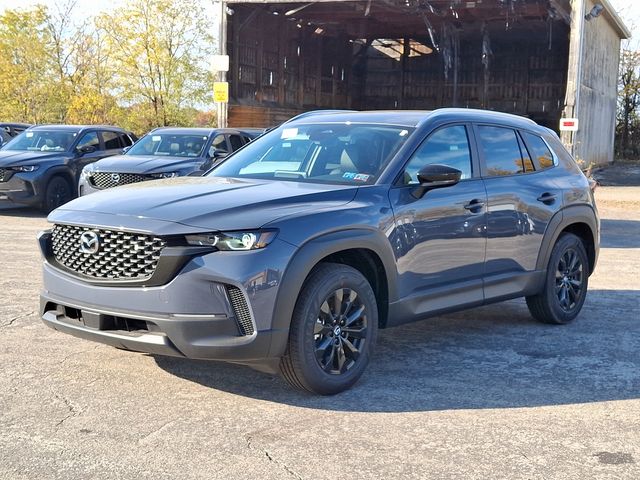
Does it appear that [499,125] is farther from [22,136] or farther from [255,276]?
[22,136]

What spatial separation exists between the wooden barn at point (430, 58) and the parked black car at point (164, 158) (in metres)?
10.9

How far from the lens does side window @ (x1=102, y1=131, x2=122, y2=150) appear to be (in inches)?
655

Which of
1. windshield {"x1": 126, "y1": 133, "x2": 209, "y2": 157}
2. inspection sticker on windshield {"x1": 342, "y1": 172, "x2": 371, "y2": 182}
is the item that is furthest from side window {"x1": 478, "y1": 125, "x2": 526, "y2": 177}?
windshield {"x1": 126, "y1": 133, "x2": 209, "y2": 157}

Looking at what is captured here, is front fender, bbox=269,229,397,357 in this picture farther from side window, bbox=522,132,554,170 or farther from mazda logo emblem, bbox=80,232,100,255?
side window, bbox=522,132,554,170

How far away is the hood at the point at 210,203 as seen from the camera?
14.7 ft

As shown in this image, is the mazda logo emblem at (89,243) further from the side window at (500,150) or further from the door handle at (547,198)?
the door handle at (547,198)

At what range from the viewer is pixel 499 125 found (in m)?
6.58

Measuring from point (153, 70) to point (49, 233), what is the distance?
30.4 meters

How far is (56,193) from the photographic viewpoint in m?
15.0

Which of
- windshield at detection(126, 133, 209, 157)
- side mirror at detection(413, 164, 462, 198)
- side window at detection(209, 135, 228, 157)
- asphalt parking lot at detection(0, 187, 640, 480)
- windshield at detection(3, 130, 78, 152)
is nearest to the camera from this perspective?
asphalt parking lot at detection(0, 187, 640, 480)

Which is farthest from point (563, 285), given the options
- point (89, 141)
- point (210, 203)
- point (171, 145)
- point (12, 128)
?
point (12, 128)

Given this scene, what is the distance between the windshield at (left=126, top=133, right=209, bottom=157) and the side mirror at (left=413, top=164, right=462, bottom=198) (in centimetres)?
868

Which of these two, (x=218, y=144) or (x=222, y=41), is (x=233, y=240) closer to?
(x=218, y=144)

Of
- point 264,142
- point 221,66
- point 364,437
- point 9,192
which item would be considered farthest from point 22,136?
point 364,437
